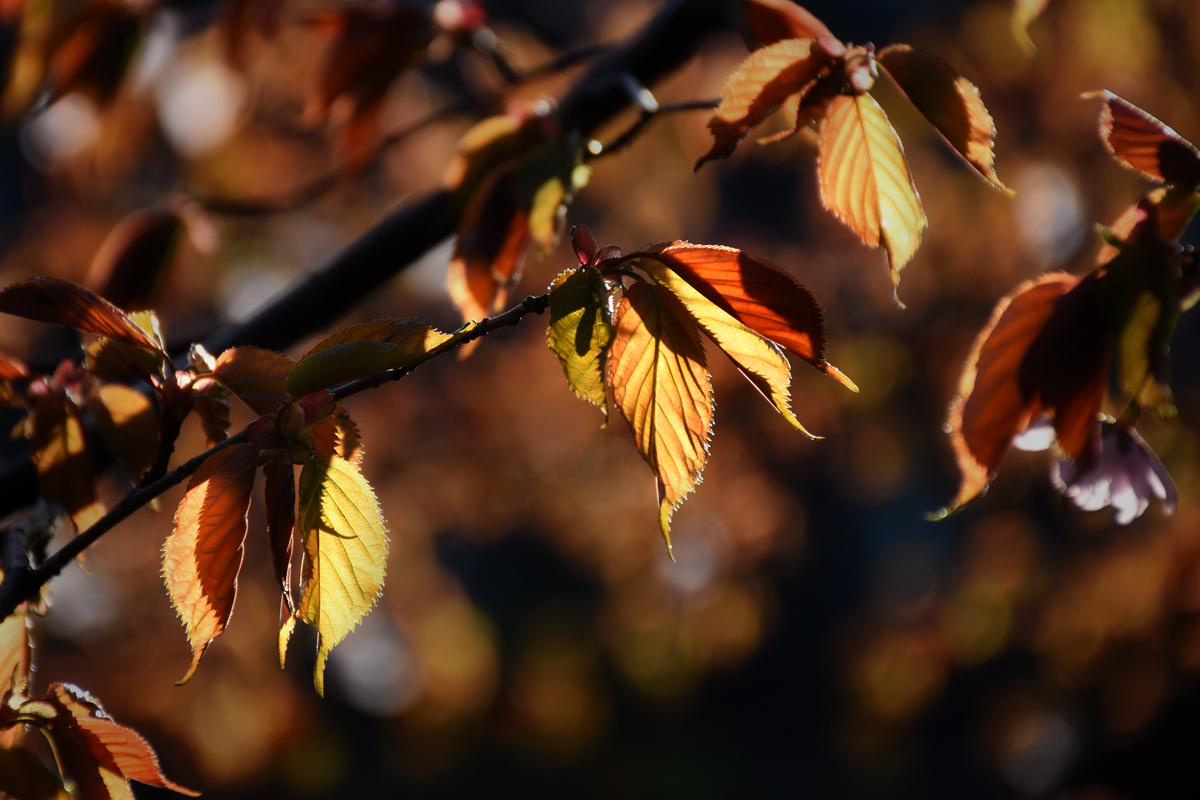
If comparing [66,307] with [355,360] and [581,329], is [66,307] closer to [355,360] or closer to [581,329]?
[355,360]

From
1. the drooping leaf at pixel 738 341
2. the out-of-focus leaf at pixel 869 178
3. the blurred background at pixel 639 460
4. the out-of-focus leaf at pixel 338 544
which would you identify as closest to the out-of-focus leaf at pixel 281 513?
the out-of-focus leaf at pixel 338 544

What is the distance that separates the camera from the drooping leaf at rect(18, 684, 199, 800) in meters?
0.49

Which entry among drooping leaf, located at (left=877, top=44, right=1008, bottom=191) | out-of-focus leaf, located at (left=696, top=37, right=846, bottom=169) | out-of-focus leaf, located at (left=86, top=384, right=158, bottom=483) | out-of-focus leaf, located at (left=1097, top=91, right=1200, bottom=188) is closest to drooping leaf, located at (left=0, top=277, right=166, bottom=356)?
out-of-focus leaf, located at (left=86, top=384, right=158, bottom=483)

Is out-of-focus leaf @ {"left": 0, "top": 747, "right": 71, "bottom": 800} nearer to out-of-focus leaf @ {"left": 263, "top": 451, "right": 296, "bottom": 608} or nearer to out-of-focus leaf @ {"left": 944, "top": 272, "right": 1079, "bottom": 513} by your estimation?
out-of-focus leaf @ {"left": 263, "top": 451, "right": 296, "bottom": 608}

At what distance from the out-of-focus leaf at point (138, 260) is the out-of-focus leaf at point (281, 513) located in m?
0.72

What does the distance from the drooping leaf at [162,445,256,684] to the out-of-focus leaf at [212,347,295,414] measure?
0.16ft

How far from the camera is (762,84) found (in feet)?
1.70

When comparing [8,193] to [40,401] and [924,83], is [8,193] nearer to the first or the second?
[40,401]

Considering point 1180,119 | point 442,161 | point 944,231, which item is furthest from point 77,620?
point 1180,119

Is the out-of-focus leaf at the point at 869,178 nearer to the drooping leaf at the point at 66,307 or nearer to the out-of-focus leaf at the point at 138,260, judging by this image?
the drooping leaf at the point at 66,307

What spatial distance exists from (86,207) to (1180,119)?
4.39 meters

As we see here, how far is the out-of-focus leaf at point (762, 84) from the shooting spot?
0.51 metres

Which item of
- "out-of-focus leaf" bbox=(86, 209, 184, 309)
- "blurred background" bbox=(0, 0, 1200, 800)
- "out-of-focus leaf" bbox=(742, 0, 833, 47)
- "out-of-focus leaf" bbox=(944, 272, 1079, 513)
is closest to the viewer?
"out-of-focus leaf" bbox=(944, 272, 1079, 513)

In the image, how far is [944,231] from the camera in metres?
3.17
